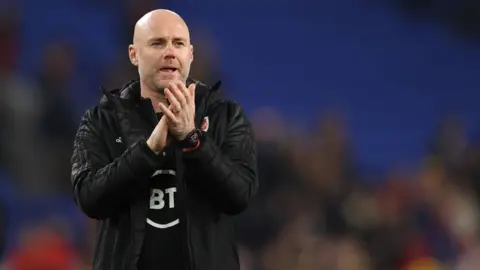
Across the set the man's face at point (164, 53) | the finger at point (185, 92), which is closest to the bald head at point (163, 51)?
the man's face at point (164, 53)

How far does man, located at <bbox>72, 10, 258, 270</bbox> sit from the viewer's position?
1.52 meters

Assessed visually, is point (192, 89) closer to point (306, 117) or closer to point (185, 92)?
point (185, 92)

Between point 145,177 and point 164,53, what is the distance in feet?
0.86

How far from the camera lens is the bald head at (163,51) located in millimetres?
1622

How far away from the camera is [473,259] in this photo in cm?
381

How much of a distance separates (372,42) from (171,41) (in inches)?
111

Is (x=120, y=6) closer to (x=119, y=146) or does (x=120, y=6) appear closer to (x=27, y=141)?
(x=27, y=141)

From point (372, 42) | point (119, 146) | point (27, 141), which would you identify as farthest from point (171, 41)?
point (372, 42)

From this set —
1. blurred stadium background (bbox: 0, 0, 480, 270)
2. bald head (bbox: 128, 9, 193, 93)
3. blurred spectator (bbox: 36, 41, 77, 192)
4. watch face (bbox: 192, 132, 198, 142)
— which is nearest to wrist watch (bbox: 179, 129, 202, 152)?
watch face (bbox: 192, 132, 198, 142)

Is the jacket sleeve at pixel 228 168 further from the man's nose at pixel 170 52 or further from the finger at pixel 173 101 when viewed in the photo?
the man's nose at pixel 170 52

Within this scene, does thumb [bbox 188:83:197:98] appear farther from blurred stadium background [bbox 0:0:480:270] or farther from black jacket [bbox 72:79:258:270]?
blurred stadium background [bbox 0:0:480:270]

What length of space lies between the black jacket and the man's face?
0.19 ft

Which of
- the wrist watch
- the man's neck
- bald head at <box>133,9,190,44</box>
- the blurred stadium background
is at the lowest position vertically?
the blurred stadium background

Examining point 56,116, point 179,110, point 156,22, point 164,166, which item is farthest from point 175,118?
point 56,116
